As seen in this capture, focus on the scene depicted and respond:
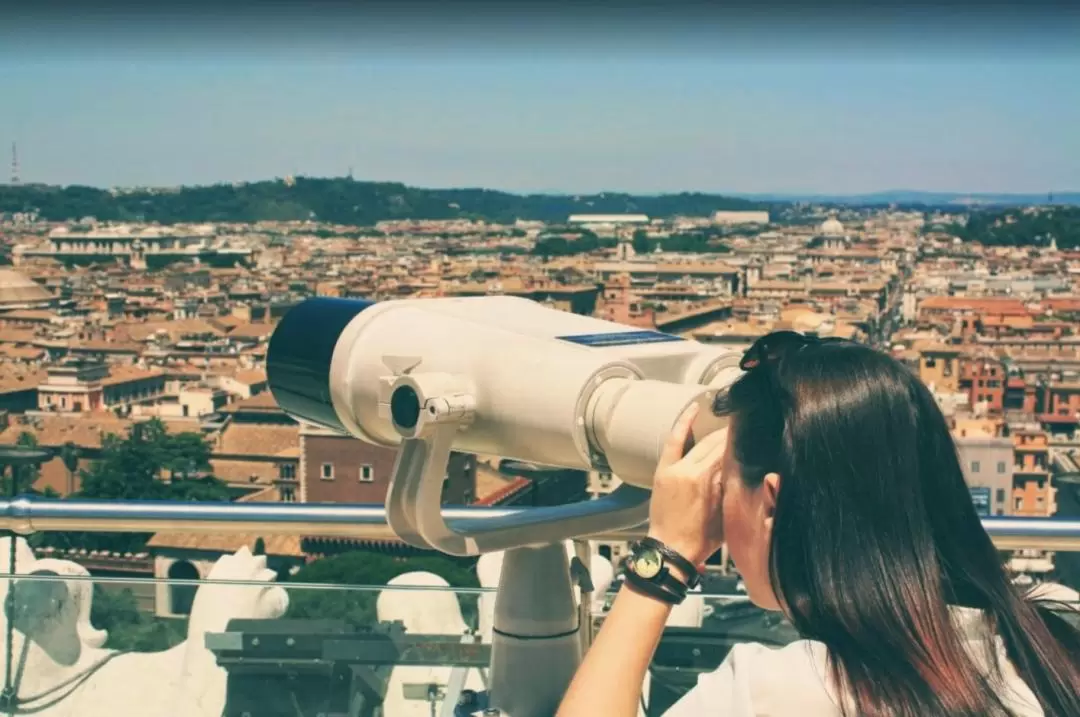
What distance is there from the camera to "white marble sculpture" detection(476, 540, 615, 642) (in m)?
0.83

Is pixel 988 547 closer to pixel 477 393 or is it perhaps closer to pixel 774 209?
pixel 477 393

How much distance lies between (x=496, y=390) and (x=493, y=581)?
0.26 metres

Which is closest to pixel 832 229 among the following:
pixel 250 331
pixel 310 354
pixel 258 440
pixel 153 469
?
pixel 250 331

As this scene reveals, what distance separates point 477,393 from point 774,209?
75873mm

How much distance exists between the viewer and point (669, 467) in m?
0.53

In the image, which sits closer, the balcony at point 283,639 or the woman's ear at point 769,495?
the woman's ear at point 769,495

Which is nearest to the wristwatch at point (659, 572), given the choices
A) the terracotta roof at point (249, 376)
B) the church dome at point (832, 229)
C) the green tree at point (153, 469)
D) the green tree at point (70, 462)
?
the green tree at point (153, 469)

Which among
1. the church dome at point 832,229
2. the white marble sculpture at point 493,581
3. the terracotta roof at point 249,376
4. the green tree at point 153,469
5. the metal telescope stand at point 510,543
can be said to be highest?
the metal telescope stand at point 510,543

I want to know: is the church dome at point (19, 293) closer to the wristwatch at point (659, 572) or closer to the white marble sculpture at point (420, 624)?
the white marble sculpture at point (420, 624)

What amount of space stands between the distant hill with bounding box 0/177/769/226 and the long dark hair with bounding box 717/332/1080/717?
163 feet

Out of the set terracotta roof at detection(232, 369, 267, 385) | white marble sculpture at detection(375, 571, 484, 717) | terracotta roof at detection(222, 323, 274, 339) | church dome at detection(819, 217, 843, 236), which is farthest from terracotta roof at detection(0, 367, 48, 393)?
church dome at detection(819, 217, 843, 236)

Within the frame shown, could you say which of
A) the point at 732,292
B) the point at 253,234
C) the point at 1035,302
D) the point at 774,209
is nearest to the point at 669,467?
the point at 1035,302

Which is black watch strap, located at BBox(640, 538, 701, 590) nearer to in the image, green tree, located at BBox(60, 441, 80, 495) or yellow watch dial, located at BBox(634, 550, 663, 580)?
yellow watch dial, located at BBox(634, 550, 663, 580)

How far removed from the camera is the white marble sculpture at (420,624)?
2.72 ft
